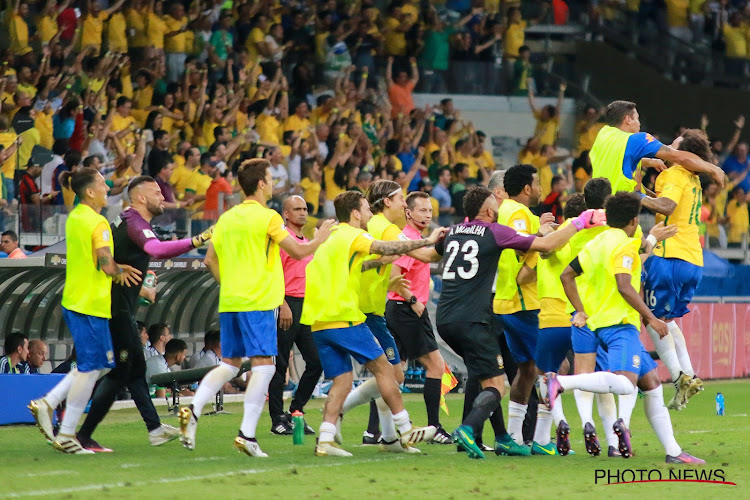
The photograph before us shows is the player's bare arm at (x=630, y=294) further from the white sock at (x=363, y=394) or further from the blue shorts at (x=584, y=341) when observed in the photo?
the white sock at (x=363, y=394)

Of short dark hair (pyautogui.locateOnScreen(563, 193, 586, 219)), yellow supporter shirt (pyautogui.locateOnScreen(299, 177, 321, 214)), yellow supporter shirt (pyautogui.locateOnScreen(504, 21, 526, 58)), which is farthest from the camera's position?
yellow supporter shirt (pyautogui.locateOnScreen(504, 21, 526, 58))

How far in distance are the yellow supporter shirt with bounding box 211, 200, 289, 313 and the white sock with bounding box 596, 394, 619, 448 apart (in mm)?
2568

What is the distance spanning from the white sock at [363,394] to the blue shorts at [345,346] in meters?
0.45

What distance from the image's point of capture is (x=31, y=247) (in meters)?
14.7

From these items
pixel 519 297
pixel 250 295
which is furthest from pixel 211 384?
pixel 519 297

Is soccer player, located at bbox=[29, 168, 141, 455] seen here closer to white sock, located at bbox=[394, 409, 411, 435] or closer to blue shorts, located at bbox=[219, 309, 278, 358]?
blue shorts, located at bbox=[219, 309, 278, 358]

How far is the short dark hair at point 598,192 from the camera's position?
10438 mm

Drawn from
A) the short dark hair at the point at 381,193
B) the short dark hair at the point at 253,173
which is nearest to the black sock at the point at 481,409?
the short dark hair at the point at 381,193

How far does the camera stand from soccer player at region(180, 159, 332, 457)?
982 centimetres


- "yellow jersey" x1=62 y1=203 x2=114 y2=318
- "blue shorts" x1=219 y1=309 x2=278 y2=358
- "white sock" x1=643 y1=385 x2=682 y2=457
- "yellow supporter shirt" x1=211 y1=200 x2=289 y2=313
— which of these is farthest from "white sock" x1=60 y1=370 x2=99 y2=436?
"white sock" x1=643 y1=385 x2=682 y2=457

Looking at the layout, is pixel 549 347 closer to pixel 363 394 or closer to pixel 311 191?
pixel 363 394

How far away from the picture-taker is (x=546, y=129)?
84.4 ft

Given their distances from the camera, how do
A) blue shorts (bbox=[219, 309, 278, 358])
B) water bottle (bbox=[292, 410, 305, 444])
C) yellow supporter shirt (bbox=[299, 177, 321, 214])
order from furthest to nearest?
yellow supporter shirt (bbox=[299, 177, 321, 214]) → water bottle (bbox=[292, 410, 305, 444]) → blue shorts (bbox=[219, 309, 278, 358])

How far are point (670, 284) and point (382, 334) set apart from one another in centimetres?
278
